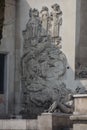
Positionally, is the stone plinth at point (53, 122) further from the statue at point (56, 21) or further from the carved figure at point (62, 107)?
the statue at point (56, 21)

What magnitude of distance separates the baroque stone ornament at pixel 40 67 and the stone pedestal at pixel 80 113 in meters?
10.2

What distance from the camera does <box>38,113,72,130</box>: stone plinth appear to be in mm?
21547

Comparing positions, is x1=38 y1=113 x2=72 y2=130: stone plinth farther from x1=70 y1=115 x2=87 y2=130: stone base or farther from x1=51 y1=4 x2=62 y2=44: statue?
x1=51 y1=4 x2=62 y2=44: statue

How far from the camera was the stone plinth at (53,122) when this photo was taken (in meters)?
21.5

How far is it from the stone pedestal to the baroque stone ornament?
10.2 metres

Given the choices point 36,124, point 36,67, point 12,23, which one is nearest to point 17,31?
point 12,23

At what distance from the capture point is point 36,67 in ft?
96.7

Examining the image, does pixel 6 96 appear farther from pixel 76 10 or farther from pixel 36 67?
pixel 76 10

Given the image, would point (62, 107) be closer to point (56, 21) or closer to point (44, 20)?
point (56, 21)

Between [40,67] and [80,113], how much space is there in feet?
37.9

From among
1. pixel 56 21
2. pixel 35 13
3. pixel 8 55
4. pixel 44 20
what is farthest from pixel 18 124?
pixel 35 13

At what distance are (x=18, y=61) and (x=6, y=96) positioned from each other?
1788 millimetres

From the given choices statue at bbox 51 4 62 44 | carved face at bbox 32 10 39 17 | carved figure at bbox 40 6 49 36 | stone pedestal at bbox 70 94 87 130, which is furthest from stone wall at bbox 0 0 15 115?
stone pedestal at bbox 70 94 87 130

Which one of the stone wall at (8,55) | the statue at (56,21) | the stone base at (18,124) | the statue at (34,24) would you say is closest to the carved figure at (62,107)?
the stone base at (18,124)
